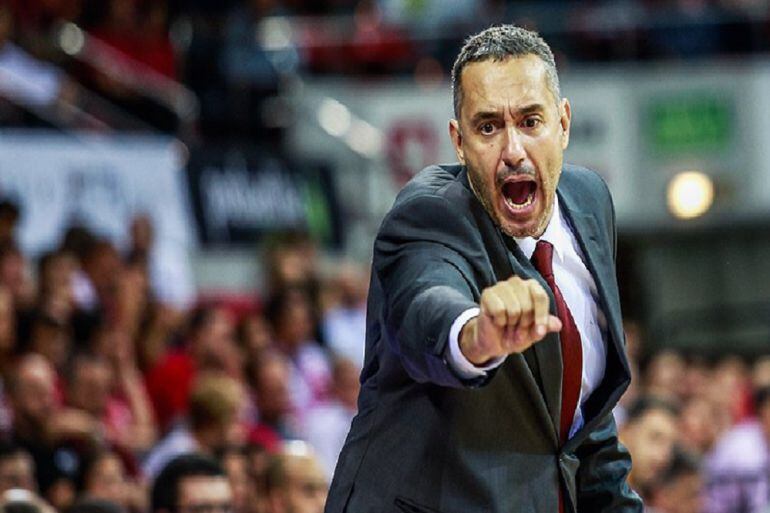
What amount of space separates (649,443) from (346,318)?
10.8ft

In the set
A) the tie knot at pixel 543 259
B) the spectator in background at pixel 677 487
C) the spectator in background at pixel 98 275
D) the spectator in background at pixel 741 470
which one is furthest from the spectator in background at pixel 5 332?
the tie knot at pixel 543 259

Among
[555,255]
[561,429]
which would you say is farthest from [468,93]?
[561,429]

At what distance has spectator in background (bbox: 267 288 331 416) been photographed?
10102 mm

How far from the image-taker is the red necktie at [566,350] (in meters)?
3.30

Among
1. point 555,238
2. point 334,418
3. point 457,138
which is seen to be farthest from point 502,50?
point 334,418

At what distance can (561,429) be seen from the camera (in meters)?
3.30

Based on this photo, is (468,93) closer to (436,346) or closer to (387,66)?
(436,346)

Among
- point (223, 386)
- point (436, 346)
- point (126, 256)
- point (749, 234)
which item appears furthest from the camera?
point (749, 234)

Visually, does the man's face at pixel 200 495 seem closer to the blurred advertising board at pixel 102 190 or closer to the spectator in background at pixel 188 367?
the spectator in background at pixel 188 367

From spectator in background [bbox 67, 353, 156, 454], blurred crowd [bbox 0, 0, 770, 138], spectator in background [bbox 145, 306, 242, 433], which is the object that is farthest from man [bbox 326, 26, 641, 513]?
blurred crowd [bbox 0, 0, 770, 138]

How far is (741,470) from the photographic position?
389 inches

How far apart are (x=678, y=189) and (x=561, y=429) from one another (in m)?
12.8

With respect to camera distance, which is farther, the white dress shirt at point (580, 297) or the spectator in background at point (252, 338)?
the spectator in background at point (252, 338)

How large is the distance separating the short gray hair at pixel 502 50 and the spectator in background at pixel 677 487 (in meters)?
5.26
